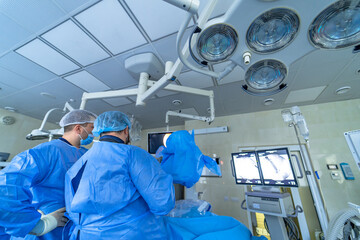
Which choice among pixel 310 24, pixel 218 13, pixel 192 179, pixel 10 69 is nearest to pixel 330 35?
pixel 310 24

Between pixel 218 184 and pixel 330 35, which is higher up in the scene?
pixel 330 35

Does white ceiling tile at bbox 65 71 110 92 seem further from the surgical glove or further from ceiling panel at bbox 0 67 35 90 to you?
the surgical glove

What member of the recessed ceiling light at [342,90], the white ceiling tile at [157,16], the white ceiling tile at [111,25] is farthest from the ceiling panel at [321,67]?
the white ceiling tile at [111,25]

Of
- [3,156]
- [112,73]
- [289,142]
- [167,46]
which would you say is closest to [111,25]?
[167,46]

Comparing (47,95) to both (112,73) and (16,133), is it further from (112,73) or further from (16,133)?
(16,133)

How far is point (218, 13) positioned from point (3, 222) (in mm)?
1891

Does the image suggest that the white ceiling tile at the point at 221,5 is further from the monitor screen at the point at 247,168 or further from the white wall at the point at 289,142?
the white wall at the point at 289,142

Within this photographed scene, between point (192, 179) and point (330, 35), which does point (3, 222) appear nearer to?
point (192, 179)

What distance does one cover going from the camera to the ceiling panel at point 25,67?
1697 millimetres

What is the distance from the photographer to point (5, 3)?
117 cm

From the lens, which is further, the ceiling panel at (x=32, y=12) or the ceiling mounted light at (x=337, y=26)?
the ceiling panel at (x=32, y=12)

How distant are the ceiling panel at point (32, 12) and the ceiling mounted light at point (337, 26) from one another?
1.82 meters

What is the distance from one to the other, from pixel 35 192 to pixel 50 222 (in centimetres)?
21

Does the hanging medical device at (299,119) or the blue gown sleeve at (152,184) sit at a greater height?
the hanging medical device at (299,119)
